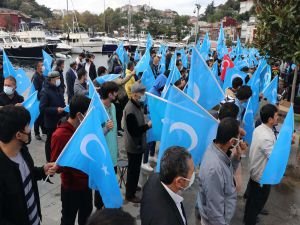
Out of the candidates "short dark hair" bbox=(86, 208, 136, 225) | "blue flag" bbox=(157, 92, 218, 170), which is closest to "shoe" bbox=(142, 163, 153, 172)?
"blue flag" bbox=(157, 92, 218, 170)

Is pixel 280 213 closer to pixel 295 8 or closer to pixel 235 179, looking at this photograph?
pixel 235 179

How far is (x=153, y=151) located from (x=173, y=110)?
296cm

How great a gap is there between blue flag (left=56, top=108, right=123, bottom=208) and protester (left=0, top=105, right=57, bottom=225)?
49 centimetres

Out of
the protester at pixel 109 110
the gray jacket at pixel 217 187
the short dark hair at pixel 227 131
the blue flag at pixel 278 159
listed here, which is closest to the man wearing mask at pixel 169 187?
the gray jacket at pixel 217 187

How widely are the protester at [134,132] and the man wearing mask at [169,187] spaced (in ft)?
6.71

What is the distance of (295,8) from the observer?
17.5 feet

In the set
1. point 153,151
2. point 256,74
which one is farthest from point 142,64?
point 153,151

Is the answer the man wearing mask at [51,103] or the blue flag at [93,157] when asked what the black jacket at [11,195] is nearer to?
the blue flag at [93,157]

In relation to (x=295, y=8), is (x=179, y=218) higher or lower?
lower

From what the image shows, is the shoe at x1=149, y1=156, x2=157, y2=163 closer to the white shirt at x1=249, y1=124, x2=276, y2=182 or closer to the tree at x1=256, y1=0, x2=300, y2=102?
the white shirt at x1=249, y1=124, x2=276, y2=182

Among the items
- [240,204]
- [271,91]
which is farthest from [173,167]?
[271,91]

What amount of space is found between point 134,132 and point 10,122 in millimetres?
2143

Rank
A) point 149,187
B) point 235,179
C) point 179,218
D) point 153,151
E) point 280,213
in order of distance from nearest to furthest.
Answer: point 179,218
point 149,187
point 235,179
point 280,213
point 153,151

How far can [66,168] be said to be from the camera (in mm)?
2990
